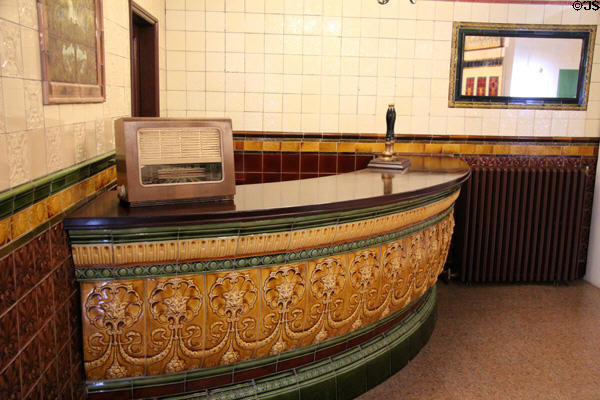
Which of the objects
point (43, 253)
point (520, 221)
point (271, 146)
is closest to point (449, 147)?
point (520, 221)

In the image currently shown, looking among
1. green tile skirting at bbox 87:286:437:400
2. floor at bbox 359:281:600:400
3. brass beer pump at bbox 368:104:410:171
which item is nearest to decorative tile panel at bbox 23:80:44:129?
green tile skirting at bbox 87:286:437:400

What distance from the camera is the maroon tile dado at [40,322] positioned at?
4.89 feet

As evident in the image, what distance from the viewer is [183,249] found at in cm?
210

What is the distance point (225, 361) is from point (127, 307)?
52 cm

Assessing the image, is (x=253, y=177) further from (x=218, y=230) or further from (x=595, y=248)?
(x=595, y=248)

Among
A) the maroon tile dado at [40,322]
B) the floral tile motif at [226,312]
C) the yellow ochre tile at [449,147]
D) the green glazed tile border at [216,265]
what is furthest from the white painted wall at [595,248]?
the maroon tile dado at [40,322]

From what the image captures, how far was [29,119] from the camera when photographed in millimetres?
1680

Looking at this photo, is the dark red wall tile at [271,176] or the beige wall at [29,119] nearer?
the beige wall at [29,119]

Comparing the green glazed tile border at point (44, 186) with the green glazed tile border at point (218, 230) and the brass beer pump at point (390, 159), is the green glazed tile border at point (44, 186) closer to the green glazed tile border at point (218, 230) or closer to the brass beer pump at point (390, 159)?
the green glazed tile border at point (218, 230)

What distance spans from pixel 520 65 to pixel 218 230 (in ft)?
12.4

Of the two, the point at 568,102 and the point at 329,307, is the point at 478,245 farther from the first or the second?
the point at 329,307

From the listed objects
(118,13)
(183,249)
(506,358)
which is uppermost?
(118,13)

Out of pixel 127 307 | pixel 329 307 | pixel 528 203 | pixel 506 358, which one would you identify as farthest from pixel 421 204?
pixel 528 203

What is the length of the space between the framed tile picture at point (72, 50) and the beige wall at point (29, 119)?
43 millimetres
